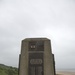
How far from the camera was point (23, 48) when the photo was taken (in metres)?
12.1

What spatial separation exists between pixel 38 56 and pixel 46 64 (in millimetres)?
739

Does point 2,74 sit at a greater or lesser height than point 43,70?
lesser

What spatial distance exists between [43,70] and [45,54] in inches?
41.2

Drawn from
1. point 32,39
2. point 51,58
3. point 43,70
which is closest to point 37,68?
point 43,70

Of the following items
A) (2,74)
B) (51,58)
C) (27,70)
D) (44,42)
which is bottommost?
(2,74)

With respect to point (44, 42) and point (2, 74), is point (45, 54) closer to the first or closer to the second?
point (44, 42)

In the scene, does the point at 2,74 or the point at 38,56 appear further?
the point at 2,74

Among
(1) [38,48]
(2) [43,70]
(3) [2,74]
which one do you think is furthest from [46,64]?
(3) [2,74]

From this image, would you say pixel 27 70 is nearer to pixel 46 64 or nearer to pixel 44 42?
pixel 46 64

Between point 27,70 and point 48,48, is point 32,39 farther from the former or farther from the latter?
point 27,70

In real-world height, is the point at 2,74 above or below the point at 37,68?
below

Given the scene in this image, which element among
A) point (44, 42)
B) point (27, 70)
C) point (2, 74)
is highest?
point (44, 42)

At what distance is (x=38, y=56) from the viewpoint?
11.8 meters

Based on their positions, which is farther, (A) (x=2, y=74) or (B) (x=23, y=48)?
(A) (x=2, y=74)
